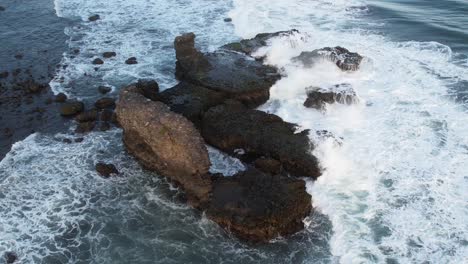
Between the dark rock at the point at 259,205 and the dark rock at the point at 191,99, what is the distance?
236 inches

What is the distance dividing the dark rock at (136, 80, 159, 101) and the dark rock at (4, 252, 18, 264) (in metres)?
11.2

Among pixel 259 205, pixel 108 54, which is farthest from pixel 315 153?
pixel 108 54

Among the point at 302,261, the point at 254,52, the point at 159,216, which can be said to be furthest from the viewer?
the point at 254,52

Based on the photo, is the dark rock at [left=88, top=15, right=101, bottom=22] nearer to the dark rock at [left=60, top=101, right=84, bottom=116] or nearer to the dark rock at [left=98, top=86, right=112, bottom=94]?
the dark rock at [left=98, top=86, right=112, bottom=94]

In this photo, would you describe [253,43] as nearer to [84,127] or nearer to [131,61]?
[131,61]

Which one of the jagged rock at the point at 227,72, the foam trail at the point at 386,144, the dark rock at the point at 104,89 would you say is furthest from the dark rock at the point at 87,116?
the foam trail at the point at 386,144

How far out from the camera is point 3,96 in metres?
30.8

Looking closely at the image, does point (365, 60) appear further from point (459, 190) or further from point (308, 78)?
point (459, 190)

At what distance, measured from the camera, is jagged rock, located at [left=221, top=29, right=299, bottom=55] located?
34312 mm

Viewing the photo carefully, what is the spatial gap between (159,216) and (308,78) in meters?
14.8

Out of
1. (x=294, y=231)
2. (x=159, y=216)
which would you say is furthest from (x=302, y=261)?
(x=159, y=216)

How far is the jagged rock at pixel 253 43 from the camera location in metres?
34.3

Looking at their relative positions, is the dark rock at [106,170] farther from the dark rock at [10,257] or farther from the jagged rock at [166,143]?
the dark rock at [10,257]

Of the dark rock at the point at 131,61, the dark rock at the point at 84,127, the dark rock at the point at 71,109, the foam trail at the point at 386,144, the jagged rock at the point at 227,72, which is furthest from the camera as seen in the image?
the dark rock at the point at 131,61
